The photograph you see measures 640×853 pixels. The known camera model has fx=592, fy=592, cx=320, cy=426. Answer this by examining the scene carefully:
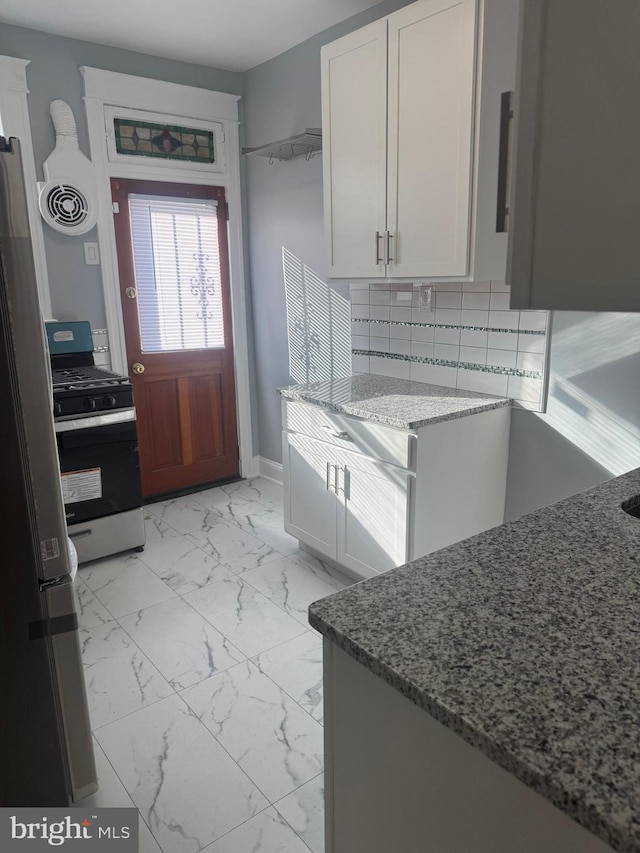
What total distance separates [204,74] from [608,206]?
148 inches

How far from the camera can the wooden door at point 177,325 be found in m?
3.67

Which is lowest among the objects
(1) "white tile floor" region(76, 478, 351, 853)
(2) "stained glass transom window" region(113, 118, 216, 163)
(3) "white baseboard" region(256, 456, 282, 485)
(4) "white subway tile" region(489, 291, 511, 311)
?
(1) "white tile floor" region(76, 478, 351, 853)

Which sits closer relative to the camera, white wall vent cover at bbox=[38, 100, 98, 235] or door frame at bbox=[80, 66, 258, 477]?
white wall vent cover at bbox=[38, 100, 98, 235]

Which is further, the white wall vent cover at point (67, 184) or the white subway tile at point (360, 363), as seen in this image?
the white subway tile at point (360, 363)

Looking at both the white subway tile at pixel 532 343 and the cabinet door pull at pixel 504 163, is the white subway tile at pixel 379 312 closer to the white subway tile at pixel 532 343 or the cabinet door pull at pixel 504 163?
the white subway tile at pixel 532 343

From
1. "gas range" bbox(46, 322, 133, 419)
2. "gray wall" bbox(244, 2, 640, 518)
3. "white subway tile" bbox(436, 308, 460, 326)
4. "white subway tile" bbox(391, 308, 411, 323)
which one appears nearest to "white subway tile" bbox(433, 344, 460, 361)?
"white subway tile" bbox(436, 308, 460, 326)

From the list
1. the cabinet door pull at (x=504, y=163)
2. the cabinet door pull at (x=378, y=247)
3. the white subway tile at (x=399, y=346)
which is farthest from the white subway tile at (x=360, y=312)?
the cabinet door pull at (x=504, y=163)

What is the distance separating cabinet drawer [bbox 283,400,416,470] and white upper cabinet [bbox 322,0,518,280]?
26.3 inches

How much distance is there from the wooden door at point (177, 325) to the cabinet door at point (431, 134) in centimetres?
175

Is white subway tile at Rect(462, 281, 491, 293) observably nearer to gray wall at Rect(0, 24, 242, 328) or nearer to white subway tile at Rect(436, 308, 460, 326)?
white subway tile at Rect(436, 308, 460, 326)

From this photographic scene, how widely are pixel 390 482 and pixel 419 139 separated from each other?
140 centimetres

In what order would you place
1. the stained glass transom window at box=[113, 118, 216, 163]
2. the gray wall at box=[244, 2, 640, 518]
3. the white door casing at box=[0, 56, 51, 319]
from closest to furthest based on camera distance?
the gray wall at box=[244, 2, 640, 518] < the white door casing at box=[0, 56, 51, 319] < the stained glass transom window at box=[113, 118, 216, 163]

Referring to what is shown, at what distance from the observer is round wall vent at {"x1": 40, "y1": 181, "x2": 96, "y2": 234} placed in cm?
325

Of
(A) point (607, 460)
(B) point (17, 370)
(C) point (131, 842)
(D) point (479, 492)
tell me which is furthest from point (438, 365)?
(C) point (131, 842)
